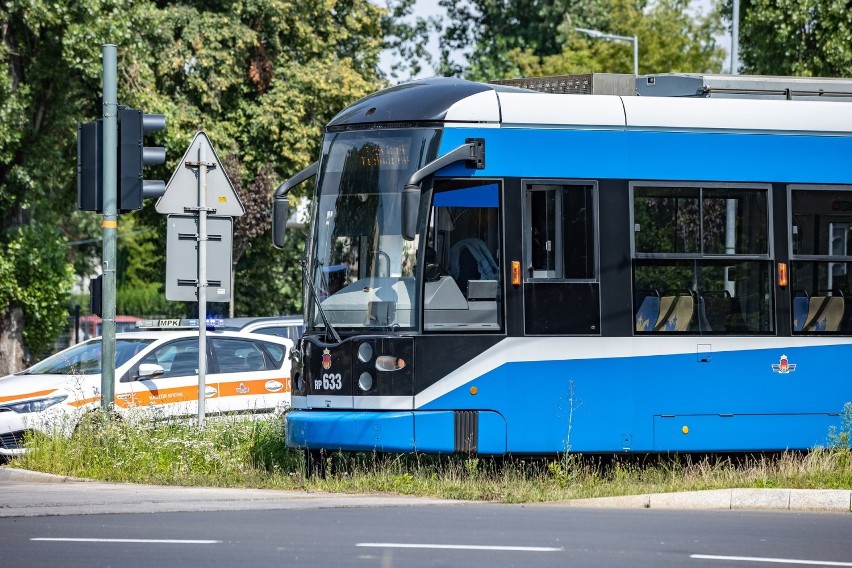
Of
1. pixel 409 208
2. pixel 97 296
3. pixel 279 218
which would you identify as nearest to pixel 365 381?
pixel 409 208

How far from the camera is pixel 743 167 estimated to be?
13.2 m

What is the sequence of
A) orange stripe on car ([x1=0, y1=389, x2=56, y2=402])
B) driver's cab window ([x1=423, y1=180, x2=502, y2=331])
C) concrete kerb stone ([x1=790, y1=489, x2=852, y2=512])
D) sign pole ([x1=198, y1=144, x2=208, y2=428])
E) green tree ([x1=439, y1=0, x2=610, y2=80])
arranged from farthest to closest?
green tree ([x1=439, y1=0, x2=610, y2=80]) < orange stripe on car ([x1=0, y1=389, x2=56, y2=402]) < sign pole ([x1=198, y1=144, x2=208, y2=428]) < driver's cab window ([x1=423, y1=180, x2=502, y2=331]) < concrete kerb stone ([x1=790, y1=489, x2=852, y2=512])

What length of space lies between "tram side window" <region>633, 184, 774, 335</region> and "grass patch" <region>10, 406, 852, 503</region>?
123cm

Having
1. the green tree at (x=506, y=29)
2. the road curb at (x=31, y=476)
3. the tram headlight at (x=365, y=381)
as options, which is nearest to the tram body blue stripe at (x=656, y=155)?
the tram headlight at (x=365, y=381)

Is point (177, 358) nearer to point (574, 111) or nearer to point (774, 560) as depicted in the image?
point (574, 111)

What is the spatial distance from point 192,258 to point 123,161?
1335mm

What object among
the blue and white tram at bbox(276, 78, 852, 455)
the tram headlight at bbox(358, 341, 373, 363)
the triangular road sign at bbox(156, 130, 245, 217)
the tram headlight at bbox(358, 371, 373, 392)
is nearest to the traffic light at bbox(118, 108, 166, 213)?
the triangular road sign at bbox(156, 130, 245, 217)

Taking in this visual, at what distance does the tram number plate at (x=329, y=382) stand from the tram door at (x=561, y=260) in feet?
5.47

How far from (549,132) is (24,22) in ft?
51.9

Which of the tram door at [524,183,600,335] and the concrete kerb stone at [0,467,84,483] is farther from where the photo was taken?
the concrete kerb stone at [0,467,84,483]

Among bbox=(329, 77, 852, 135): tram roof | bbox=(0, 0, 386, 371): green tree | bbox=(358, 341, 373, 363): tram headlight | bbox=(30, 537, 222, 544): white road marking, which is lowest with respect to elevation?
bbox=(30, 537, 222, 544): white road marking

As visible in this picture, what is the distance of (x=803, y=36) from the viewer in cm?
3250

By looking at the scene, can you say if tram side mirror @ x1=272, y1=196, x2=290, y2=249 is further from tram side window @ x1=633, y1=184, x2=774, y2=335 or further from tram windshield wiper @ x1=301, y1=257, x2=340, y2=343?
tram side window @ x1=633, y1=184, x2=774, y2=335

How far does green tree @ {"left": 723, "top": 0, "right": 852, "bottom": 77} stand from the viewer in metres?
31.5
